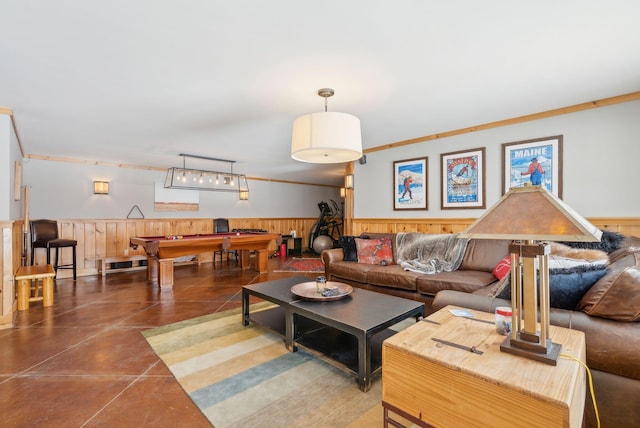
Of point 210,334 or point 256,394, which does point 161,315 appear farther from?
point 256,394

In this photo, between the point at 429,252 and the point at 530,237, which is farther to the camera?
the point at 429,252

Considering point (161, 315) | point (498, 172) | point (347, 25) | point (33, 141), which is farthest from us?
point (33, 141)

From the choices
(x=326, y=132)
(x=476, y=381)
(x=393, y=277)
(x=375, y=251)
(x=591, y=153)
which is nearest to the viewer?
(x=476, y=381)

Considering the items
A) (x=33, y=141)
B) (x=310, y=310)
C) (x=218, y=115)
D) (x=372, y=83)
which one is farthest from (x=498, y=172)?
(x=33, y=141)

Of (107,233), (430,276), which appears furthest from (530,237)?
(107,233)

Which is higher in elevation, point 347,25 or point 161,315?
point 347,25

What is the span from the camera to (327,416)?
5.28 feet

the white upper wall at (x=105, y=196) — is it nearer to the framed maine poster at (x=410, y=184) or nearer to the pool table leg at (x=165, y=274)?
the pool table leg at (x=165, y=274)

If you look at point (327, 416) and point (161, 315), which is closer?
point (327, 416)

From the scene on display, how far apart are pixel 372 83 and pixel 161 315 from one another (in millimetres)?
3242

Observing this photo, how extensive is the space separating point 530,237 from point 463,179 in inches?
130

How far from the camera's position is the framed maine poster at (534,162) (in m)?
3.36

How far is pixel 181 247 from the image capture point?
450 centimetres

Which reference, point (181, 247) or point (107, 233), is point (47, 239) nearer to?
point (107, 233)
